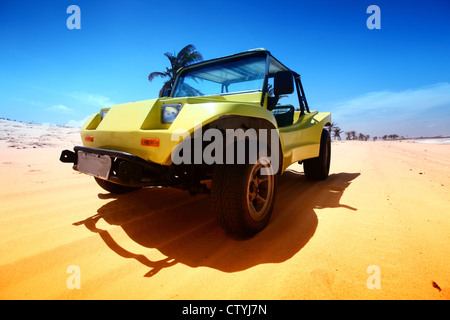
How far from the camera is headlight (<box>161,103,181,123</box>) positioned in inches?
64.4

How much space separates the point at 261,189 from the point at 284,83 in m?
1.12

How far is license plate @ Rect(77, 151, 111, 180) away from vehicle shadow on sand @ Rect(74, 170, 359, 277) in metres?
0.54

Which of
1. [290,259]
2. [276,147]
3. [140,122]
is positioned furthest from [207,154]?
[290,259]

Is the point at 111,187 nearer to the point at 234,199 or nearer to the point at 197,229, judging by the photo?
the point at 197,229

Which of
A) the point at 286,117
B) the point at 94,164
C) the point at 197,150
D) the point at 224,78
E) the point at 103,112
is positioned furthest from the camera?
the point at 286,117

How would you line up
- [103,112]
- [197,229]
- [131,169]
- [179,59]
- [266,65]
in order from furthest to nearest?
[179,59], [266,65], [103,112], [197,229], [131,169]

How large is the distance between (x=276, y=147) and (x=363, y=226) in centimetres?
106

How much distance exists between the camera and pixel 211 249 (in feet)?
5.51

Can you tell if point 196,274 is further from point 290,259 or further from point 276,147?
point 276,147

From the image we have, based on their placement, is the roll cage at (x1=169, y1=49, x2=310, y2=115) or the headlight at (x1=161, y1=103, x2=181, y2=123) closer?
the headlight at (x1=161, y1=103, x2=181, y2=123)

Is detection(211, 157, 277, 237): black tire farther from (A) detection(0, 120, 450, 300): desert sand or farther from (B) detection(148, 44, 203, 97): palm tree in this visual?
(B) detection(148, 44, 203, 97): palm tree

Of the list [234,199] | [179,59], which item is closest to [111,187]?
[234,199]

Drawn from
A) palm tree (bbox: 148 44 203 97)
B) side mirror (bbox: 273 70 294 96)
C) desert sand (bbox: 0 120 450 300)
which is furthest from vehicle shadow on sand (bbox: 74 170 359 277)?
palm tree (bbox: 148 44 203 97)

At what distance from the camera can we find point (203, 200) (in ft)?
9.26
